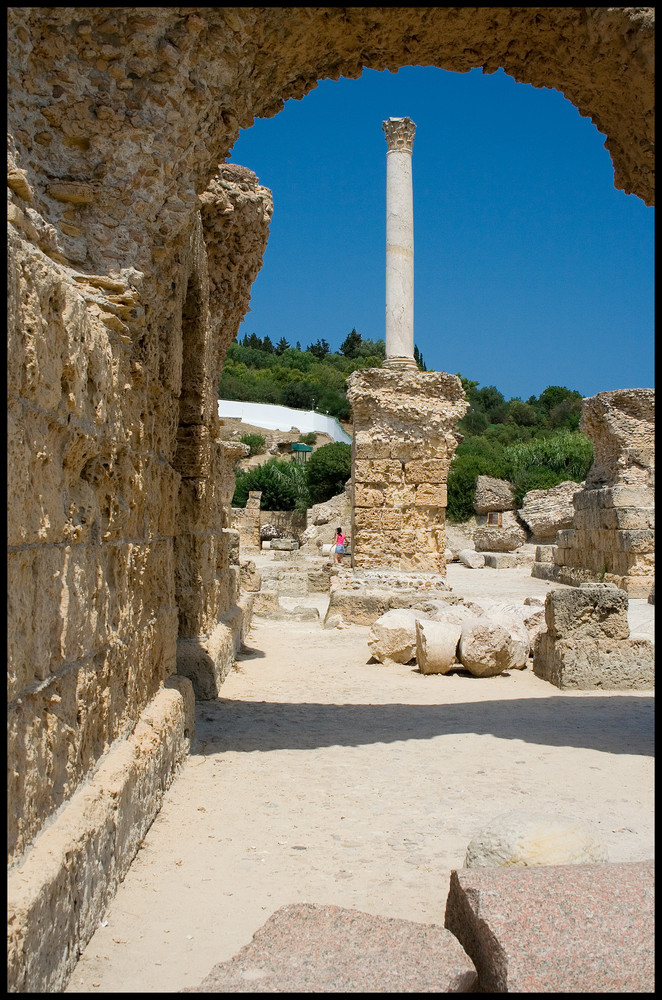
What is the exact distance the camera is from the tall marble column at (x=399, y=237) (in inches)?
542

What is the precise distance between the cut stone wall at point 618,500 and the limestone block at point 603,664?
6848mm

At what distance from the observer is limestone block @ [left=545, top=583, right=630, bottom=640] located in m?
7.36

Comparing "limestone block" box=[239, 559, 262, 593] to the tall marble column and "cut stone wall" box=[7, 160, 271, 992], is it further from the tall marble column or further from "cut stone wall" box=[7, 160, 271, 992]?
"cut stone wall" box=[7, 160, 271, 992]

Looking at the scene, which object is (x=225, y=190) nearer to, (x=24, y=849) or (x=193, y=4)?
(x=193, y=4)

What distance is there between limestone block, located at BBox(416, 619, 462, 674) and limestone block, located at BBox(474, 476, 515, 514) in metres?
23.4

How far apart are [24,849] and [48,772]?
26cm

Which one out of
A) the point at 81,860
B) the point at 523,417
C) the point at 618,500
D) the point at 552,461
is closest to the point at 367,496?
the point at 618,500

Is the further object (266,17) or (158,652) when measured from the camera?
(158,652)

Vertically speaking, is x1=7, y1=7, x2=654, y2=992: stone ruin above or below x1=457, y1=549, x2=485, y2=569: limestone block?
above

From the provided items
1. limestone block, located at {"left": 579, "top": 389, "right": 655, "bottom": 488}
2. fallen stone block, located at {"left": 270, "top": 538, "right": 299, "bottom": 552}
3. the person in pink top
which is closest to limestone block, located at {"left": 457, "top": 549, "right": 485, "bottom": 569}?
the person in pink top

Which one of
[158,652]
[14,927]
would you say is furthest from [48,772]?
[158,652]

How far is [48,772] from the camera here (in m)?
2.49

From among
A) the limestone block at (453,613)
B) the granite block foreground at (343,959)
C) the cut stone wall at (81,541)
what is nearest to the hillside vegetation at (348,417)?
the limestone block at (453,613)

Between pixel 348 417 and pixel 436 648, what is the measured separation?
55.5 meters
